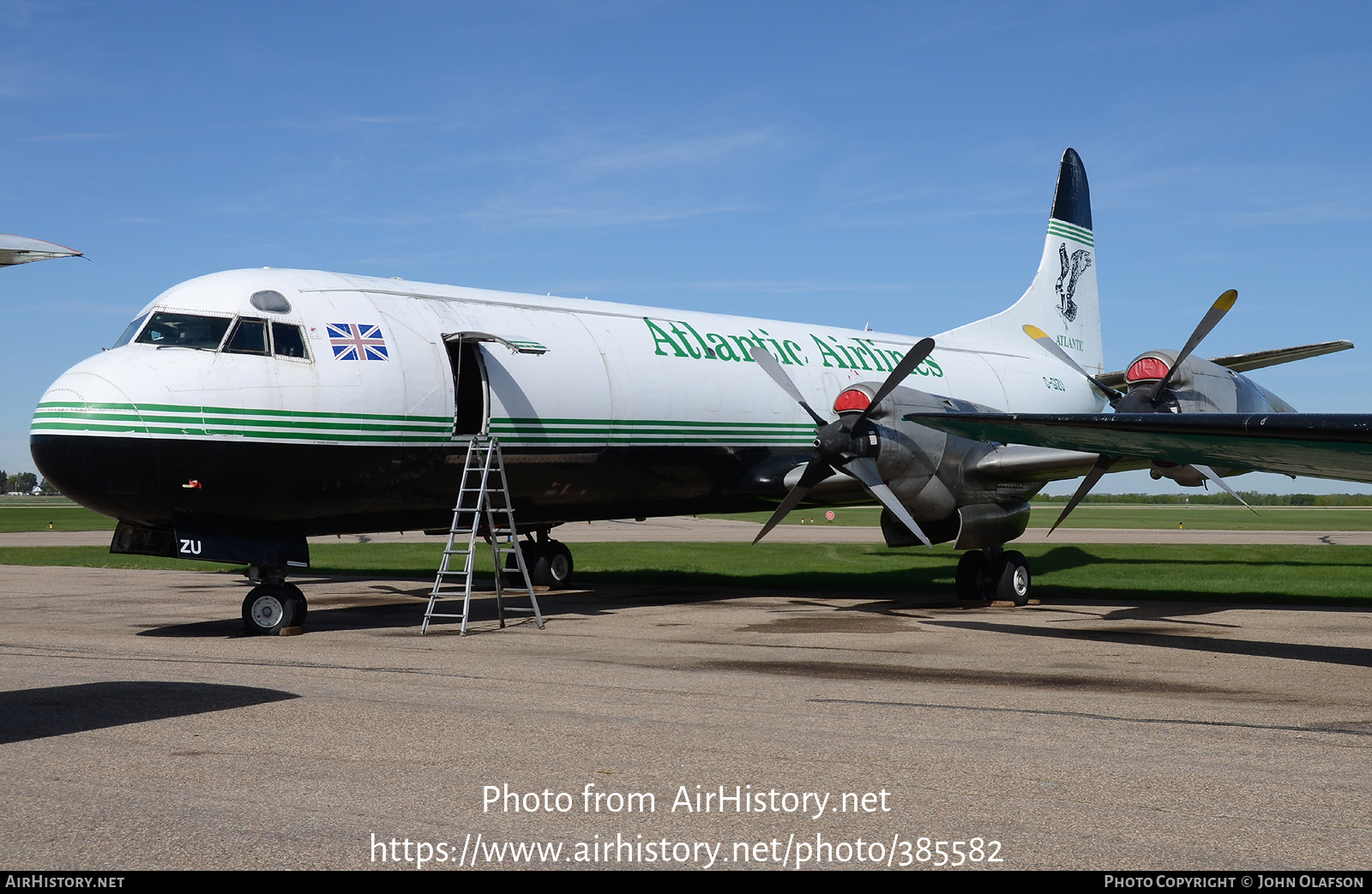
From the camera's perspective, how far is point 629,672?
36.9 feet

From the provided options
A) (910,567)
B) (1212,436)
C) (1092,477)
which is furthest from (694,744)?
(910,567)

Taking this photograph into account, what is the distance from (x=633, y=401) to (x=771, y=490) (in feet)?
11.3

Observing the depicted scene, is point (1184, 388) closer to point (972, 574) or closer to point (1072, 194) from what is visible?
point (972, 574)

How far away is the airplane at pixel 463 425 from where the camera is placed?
43.8ft

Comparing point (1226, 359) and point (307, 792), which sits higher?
point (1226, 359)

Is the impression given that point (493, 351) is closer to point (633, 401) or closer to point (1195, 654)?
point (633, 401)

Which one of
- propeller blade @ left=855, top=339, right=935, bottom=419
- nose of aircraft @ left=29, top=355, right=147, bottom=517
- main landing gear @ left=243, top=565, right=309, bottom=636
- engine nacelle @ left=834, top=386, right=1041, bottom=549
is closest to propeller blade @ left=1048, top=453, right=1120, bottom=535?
engine nacelle @ left=834, top=386, right=1041, bottom=549

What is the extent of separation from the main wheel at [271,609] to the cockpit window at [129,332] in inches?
135

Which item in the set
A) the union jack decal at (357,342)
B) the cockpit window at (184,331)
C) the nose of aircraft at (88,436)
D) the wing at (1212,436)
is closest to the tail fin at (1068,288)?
the wing at (1212,436)

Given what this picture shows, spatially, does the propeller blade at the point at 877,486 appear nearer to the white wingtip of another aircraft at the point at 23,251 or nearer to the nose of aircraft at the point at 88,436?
the nose of aircraft at the point at 88,436

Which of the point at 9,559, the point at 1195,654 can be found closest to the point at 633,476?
the point at 1195,654

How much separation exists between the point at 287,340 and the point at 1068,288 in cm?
2025

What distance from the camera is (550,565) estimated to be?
2267 cm

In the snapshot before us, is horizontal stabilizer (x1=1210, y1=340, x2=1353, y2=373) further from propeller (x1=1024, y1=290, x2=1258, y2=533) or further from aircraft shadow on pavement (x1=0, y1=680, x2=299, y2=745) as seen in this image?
aircraft shadow on pavement (x1=0, y1=680, x2=299, y2=745)
